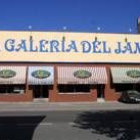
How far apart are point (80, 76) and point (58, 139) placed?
2838 cm

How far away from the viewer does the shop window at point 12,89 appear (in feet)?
145

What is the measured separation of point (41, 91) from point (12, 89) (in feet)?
9.35

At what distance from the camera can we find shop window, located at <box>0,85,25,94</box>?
44281 mm

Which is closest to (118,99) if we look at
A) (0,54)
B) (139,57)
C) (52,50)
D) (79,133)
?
(139,57)

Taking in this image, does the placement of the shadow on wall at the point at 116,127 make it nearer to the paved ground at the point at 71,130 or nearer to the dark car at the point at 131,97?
the paved ground at the point at 71,130

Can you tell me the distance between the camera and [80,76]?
146 ft

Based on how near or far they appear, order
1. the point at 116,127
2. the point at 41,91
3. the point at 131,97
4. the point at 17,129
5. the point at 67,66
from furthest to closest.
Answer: the point at 67,66, the point at 41,91, the point at 131,97, the point at 116,127, the point at 17,129

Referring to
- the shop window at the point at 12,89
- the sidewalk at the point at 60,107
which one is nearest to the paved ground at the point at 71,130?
the sidewalk at the point at 60,107

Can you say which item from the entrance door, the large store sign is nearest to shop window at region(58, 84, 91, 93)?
the entrance door

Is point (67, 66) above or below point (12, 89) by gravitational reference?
above

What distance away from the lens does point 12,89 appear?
44.4 meters

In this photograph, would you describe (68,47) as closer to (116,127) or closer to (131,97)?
(131,97)

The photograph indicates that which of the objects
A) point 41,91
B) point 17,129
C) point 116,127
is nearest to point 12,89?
point 41,91

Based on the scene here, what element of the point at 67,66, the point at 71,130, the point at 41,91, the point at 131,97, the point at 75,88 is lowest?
the point at 71,130
